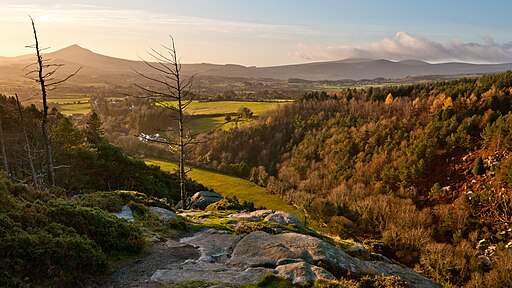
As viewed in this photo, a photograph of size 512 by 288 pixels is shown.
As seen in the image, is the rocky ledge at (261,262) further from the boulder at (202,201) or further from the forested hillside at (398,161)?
the forested hillside at (398,161)

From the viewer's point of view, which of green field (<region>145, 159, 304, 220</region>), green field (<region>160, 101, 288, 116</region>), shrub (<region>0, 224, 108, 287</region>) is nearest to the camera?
shrub (<region>0, 224, 108, 287</region>)

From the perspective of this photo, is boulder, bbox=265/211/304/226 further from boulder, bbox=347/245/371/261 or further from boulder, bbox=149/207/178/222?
boulder, bbox=149/207/178/222

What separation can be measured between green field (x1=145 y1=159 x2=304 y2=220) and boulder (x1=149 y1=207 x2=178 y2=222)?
2405 inches

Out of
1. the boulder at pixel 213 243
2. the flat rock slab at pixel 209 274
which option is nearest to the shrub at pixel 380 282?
the flat rock slab at pixel 209 274

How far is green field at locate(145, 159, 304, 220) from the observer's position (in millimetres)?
86150

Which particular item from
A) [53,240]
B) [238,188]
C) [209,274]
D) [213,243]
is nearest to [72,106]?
[238,188]

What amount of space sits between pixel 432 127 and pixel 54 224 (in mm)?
101917

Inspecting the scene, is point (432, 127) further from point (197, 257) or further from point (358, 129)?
point (197, 257)

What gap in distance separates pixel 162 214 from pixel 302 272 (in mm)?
10395

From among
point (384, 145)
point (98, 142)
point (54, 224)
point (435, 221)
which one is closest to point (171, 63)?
point (54, 224)

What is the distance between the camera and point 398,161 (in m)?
94.4

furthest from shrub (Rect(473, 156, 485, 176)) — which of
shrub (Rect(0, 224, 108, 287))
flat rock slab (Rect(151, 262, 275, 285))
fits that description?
shrub (Rect(0, 224, 108, 287))

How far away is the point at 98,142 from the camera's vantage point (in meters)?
42.2

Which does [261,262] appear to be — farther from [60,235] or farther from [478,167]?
[478,167]
